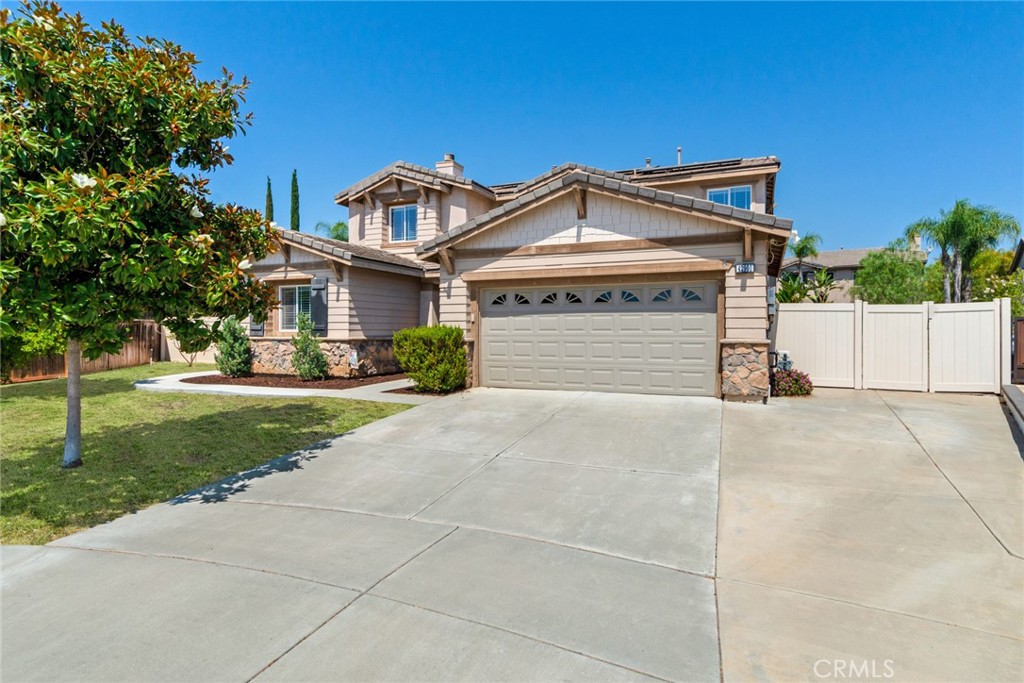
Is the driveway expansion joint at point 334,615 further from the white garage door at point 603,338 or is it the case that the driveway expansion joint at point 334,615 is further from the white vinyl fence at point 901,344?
the white vinyl fence at point 901,344

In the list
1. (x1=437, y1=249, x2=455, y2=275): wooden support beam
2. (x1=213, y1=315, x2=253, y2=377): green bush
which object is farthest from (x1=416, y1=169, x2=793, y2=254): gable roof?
(x1=213, y1=315, x2=253, y2=377): green bush

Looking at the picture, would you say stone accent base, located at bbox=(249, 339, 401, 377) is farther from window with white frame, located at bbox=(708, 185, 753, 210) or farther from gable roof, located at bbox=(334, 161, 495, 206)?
window with white frame, located at bbox=(708, 185, 753, 210)

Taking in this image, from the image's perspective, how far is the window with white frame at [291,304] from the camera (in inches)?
592

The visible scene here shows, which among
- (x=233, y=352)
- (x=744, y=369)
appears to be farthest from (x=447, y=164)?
(x=744, y=369)

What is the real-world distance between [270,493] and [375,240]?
13.7m

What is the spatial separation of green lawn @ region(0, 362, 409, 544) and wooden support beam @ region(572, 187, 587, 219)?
5.54m

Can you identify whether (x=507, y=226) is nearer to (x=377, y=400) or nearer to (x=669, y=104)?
(x=377, y=400)

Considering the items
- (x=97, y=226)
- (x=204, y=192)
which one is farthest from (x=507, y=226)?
(x=97, y=226)

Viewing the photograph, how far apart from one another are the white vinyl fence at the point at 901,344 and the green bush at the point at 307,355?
38.1 ft

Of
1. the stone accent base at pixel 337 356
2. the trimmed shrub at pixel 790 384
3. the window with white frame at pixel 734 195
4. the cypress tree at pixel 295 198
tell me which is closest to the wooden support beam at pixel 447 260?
the stone accent base at pixel 337 356

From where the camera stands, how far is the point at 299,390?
12.3 metres

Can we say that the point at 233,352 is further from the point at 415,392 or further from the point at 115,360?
the point at 415,392

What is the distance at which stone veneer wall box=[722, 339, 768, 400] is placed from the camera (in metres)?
9.81

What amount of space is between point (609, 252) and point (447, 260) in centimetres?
375
